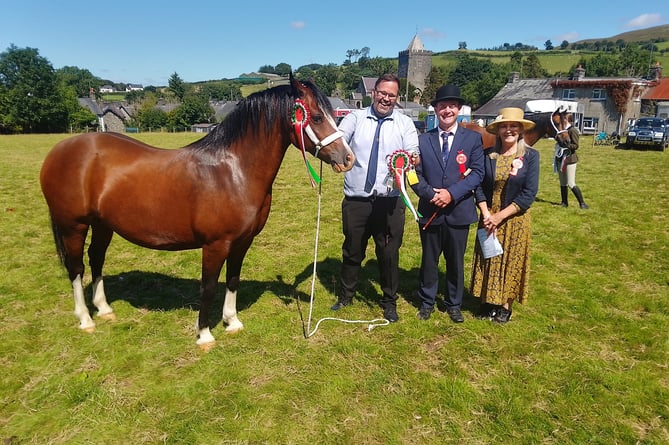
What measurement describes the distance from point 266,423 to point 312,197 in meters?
7.90

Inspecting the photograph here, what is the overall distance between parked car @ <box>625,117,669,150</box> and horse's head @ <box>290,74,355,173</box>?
1009 inches

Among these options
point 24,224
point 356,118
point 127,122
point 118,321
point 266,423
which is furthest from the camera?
point 127,122

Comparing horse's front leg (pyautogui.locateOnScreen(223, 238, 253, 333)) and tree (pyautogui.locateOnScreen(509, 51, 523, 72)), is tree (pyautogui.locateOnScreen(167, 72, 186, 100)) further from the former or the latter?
horse's front leg (pyautogui.locateOnScreen(223, 238, 253, 333))

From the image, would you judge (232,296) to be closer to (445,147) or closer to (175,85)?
(445,147)

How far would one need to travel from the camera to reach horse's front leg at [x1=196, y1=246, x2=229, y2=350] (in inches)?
135

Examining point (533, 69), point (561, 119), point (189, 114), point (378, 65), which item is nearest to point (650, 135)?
point (561, 119)

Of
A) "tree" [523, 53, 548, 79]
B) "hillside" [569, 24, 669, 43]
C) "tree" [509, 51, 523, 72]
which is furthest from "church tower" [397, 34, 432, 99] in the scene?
"hillside" [569, 24, 669, 43]

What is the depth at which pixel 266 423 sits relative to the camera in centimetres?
278

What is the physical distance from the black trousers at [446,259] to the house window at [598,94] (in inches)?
1852

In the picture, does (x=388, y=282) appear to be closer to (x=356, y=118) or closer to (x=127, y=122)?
(x=356, y=118)

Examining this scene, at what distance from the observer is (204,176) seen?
3.34 metres

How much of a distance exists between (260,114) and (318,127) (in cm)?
55

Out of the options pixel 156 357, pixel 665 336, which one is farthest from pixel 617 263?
pixel 156 357

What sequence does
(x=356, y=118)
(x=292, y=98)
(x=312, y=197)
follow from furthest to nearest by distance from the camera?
(x=312, y=197), (x=356, y=118), (x=292, y=98)
